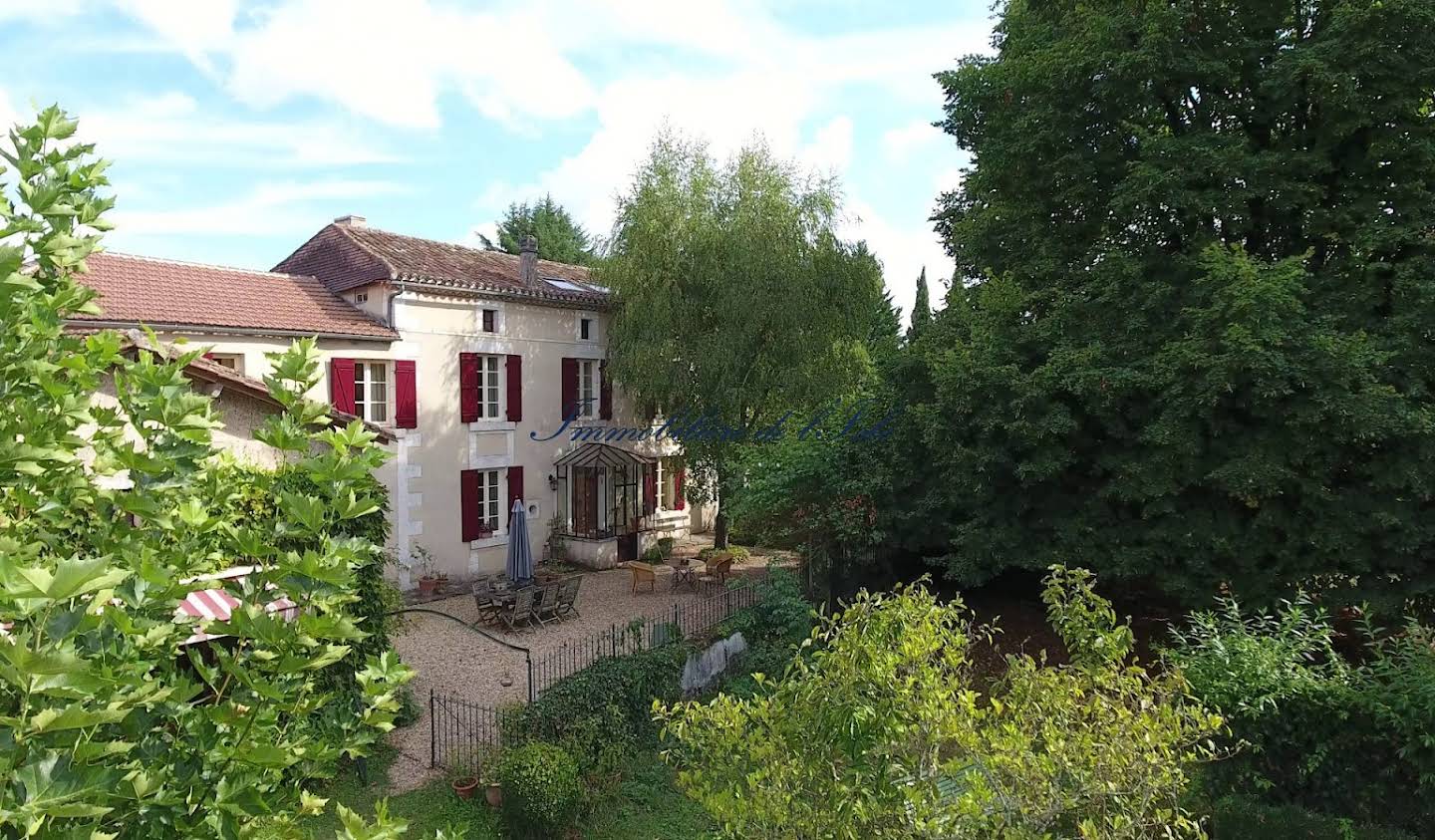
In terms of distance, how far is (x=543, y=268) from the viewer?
2467 centimetres

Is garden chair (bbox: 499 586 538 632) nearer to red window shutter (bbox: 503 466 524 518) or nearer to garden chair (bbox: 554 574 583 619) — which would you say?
garden chair (bbox: 554 574 583 619)

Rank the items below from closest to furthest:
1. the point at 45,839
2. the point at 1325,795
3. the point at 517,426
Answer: the point at 45,839 → the point at 1325,795 → the point at 517,426

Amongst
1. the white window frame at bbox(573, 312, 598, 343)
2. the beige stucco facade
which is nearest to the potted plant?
the beige stucco facade

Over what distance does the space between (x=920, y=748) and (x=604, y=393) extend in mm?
19213

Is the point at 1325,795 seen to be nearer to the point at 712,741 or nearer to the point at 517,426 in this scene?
the point at 712,741

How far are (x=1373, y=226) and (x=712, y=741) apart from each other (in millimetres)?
11072

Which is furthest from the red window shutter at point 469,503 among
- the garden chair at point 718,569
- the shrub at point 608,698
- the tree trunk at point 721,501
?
the shrub at point 608,698

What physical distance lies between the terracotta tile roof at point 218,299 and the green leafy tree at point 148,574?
13605 millimetres

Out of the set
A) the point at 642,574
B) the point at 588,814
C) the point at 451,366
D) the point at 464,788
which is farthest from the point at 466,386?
the point at 588,814

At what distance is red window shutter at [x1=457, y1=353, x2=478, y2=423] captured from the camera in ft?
63.5

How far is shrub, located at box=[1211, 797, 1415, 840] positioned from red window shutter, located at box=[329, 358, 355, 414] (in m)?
15.8

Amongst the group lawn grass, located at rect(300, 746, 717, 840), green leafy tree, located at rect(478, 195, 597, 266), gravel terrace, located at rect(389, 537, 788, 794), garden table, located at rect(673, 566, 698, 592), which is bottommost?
lawn grass, located at rect(300, 746, 717, 840)

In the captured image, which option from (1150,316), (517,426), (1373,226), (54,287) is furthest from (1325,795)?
(517,426)

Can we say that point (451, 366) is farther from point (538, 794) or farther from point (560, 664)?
point (538, 794)
